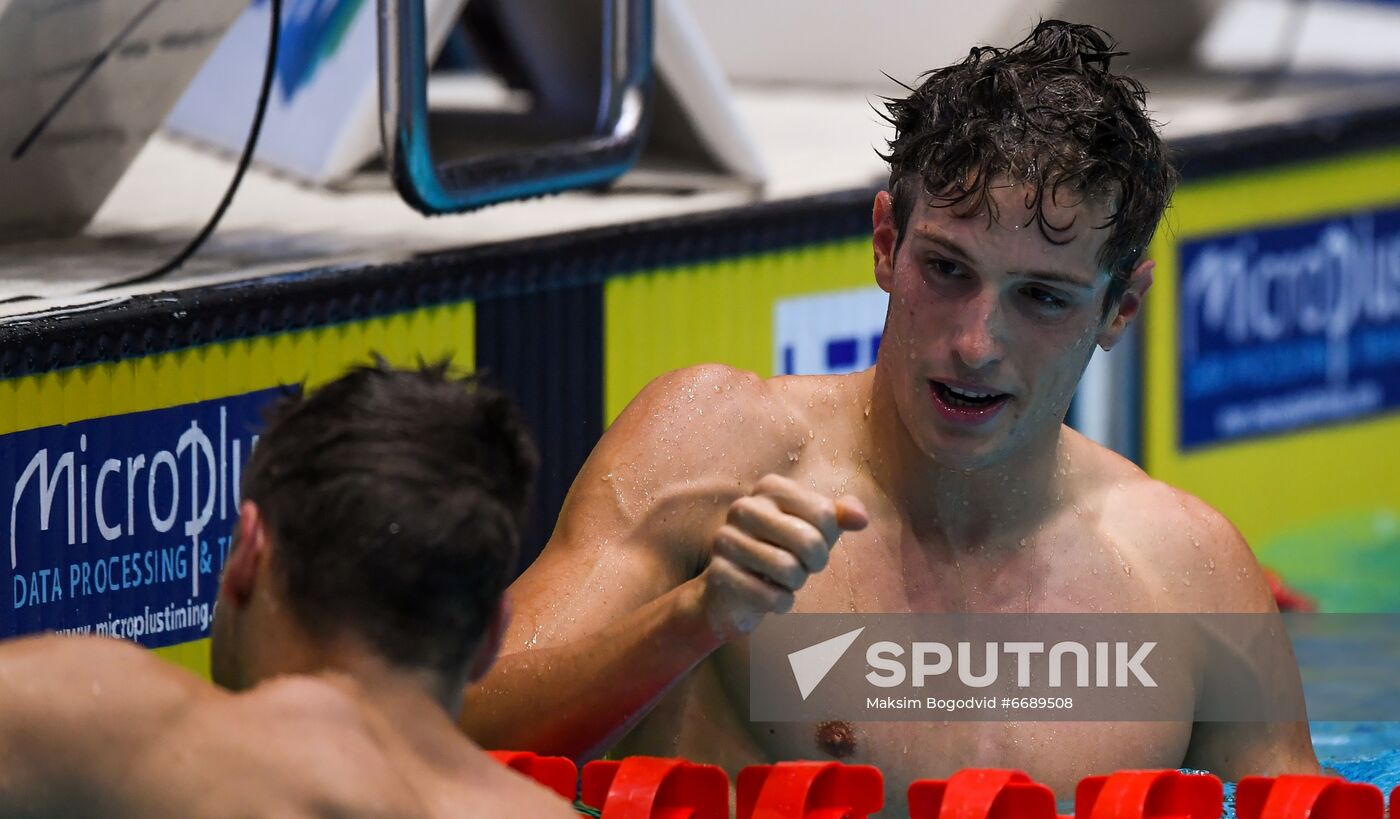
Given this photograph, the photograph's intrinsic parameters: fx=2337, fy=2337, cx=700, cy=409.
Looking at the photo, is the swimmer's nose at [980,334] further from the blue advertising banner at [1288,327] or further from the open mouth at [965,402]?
the blue advertising banner at [1288,327]

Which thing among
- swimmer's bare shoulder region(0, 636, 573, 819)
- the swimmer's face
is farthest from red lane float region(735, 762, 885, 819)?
swimmer's bare shoulder region(0, 636, 573, 819)

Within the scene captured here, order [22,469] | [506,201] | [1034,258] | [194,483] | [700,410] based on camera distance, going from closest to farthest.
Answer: [1034,258]
[700,410]
[22,469]
[194,483]
[506,201]

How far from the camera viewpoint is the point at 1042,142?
2.64 metres

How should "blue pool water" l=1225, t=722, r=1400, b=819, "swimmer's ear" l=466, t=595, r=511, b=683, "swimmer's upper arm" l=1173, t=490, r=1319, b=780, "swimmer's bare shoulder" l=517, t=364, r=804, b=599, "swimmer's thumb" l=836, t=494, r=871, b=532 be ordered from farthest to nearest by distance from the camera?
1. "blue pool water" l=1225, t=722, r=1400, b=819
2. "swimmer's upper arm" l=1173, t=490, r=1319, b=780
3. "swimmer's bare shoulder" l=517, t=364, r=804, b=599
4. "swimmer's thumb" l=836, t=494, r=871, b=532
5. "swimmer's ear" l=466, t=595, r=511, b=683

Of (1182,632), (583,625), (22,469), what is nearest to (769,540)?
(583,625)

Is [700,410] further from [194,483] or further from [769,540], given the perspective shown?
[194,483]

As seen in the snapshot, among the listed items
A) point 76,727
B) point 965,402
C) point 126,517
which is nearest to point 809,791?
point 965,402

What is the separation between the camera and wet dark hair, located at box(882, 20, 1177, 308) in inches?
104

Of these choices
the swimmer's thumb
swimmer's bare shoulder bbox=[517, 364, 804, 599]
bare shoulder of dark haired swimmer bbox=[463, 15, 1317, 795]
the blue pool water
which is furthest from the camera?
the blue pool water

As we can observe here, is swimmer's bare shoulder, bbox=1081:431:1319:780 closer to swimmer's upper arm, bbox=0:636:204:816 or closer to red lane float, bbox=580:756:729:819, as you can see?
red lane float, bbox=580:756:729:819

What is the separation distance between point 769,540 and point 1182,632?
36.2 inches

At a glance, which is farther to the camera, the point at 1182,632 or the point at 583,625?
the point at 1182,632

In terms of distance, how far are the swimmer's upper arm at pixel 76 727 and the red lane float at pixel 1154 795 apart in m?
1.12

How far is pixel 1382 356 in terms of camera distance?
5.71 m
